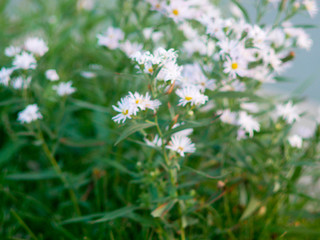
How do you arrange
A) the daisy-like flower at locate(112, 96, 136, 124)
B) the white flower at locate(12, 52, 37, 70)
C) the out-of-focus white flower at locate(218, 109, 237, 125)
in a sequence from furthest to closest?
the out-of-focus white flower at locate(218, 109, 237, 125) → the white flower at locate(12, 52, 37, 70) → the daisy-like flower at locate(112, 96, 136, 124)

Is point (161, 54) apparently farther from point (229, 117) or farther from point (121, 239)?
point (121, 239)

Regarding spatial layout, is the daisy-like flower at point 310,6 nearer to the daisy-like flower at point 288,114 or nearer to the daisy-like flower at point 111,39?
the daisy-like flower at point 288,114

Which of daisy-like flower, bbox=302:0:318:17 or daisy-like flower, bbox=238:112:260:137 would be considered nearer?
daisy-like flower, bbox=238:112:260:137

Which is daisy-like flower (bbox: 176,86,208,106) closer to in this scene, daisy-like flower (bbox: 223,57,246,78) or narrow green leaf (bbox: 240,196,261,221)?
daisy-like flower (bbox: 223,57,246,78)

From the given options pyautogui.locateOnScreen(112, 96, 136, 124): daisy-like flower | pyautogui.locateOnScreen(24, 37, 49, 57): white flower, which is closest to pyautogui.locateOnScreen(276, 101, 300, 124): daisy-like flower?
pyautogui.locateOnScreen(112, 96, 136, 124): daisy-like flower

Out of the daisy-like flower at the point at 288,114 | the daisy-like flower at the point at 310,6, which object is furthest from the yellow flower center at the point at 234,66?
the daisy-like flower at the point at 310,6

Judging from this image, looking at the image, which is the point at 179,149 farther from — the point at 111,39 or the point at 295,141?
the point at 111,39

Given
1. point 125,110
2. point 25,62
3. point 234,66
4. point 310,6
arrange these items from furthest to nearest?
point 310,6 → point 25,62 → point 234,66 → point 125,110

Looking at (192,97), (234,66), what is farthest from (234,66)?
(192,97)

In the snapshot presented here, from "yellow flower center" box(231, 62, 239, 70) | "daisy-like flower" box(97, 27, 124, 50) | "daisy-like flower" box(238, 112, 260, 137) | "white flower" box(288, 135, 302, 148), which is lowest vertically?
"white flower" box(288, 135, 302, 148)
